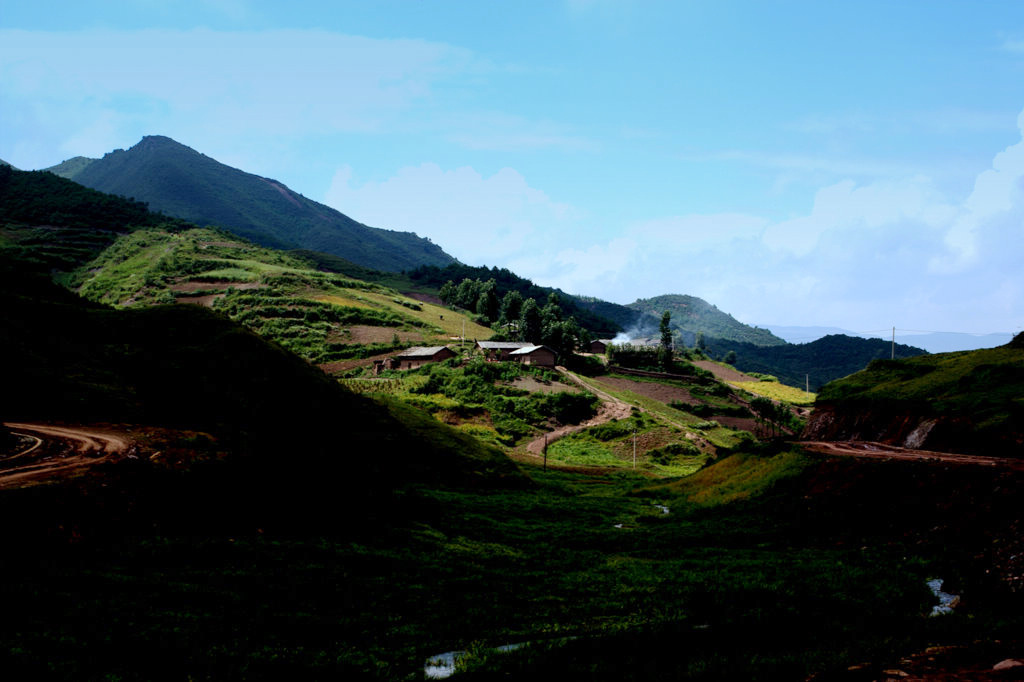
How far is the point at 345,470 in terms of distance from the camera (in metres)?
38.0

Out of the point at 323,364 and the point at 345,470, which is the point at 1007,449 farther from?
the point at 323,364

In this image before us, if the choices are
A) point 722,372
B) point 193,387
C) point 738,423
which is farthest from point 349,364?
point 722,372

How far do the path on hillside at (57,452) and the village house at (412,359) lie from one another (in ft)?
303

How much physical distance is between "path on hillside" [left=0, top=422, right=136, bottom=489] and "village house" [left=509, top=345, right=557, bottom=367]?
337 ft

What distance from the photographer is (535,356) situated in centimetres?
13100

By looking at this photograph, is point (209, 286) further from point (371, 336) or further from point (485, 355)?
point (485, 355)

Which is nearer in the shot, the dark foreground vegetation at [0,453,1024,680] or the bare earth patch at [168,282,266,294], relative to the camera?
the dark foreground vegetation at [0,453,1024,680]

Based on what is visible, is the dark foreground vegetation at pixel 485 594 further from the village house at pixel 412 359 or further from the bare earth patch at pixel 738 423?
the village house at pixel 412 359

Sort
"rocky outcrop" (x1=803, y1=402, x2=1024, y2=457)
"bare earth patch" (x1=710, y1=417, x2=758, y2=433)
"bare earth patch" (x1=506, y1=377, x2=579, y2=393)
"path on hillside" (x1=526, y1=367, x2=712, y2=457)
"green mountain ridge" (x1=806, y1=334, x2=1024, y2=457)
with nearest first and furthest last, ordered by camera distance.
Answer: "rocky outcrop" (x1=803, y1=402, x2=1024, y2=457), "green mountain ridge" (x1=806, y1=334, x2=1024, y2=457), "path on hillside" (x1=526, y1=367, x2=712, y2=457), "bare earth patch" (x1=710, y1=417, x2=758, y2=433), "bare earth patch" (x1=506, y1=377, x2=579, y2=393)

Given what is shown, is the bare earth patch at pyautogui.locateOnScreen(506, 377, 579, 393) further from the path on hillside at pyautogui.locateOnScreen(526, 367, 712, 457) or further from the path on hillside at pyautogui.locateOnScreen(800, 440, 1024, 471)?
the path on hillside at pyautogui.locateOnScreen(800, 440, 1024, 471)

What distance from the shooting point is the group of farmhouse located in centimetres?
12306

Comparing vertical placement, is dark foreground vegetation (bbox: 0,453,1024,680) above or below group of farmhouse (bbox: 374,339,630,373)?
below

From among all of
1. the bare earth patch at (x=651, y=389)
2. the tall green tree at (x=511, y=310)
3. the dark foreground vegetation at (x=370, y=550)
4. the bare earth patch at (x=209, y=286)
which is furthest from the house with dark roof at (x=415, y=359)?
the dark foreground vegetation at (x=370, y=550)

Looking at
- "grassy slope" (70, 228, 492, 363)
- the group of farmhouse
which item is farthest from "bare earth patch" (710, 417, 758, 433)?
"grassy slope" (70, 228, 492, 363)
